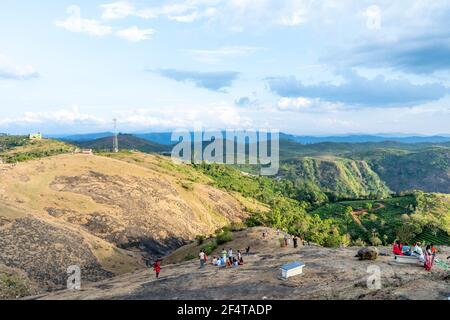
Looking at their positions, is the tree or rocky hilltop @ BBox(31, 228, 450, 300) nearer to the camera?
rocky hilltop @ BBox(31, 228, 450, 300)

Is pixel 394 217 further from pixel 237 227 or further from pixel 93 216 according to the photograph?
pixel 93 216

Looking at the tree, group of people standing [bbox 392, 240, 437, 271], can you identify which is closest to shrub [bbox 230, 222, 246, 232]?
group of people standing [bbox 392, 240, 437, 271]

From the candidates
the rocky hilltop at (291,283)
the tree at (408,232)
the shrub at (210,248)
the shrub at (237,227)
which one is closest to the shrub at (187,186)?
the shrub at (237,227)

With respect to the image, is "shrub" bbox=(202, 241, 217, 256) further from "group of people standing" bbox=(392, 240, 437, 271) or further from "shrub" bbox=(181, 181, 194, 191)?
"shrub" bbox=(181, 181, 194, 191)

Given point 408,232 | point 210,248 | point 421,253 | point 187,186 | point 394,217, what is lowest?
point 394,217

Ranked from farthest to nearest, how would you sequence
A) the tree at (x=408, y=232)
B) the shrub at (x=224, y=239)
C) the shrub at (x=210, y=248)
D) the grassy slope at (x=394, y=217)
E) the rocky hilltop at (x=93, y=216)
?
the grassy slope at (x=394, y=217)
the tree at (x=408, y=232)
the rocky hilltop at (x=93, y=216)
the shrub at (x=224, y=239)
the shrub at (x=210, y=248)

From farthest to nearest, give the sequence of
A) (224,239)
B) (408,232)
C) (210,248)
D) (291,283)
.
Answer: (408,232)
(224,239)
(210,248)
(291,283)

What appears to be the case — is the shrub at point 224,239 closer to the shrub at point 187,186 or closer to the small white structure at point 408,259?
the small white structure at point 408,259

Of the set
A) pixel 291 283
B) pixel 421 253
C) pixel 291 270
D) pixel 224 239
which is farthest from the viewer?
pixel 224 239

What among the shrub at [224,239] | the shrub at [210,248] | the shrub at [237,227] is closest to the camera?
the shrub at [210,248]

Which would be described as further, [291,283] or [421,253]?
[421,253]

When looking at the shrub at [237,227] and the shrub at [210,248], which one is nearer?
the shrub at [210,248]

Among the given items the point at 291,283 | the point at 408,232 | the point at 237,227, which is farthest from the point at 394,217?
the point at 291,283
